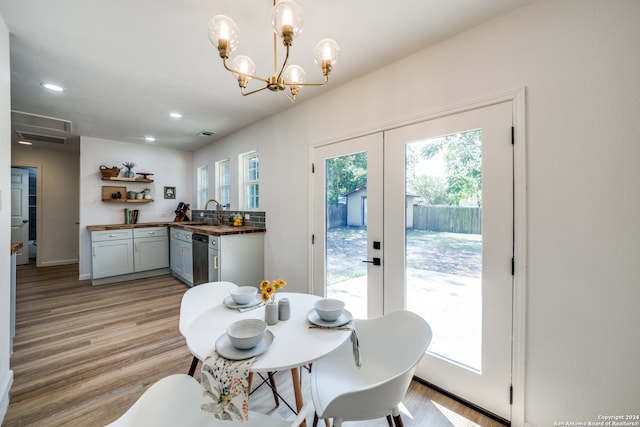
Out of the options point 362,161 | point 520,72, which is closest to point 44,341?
point 362,161

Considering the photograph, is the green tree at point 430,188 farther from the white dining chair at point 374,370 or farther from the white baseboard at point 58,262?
the white baseboard at point 58,262

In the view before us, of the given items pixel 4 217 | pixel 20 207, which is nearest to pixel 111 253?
pixel 4 217

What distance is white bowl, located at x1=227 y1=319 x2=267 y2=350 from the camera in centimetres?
101

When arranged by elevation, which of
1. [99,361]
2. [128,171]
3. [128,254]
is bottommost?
[99,361]

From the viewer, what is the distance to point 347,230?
2.45 metres

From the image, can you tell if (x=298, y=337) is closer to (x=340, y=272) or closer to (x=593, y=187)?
(x=340, y=272)

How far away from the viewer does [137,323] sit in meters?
2.85

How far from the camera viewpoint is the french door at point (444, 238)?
5.17ft

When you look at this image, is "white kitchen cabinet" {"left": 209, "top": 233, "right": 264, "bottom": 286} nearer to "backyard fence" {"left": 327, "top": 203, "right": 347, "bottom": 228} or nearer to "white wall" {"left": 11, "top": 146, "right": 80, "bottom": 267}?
"backyard fence" {"left": 327, "top": 203, "right": 347, "bottom": 228}

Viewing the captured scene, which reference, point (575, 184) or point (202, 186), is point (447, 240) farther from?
point (202, 186)

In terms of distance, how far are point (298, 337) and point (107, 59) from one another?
Result: 2600 mm

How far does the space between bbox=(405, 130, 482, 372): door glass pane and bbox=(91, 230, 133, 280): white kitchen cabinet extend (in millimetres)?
4658

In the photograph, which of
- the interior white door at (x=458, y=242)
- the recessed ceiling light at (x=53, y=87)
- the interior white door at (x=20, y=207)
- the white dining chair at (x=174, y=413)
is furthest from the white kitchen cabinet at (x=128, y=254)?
the interior white door at (x=458, y=242)

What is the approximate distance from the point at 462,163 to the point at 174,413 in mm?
2077
